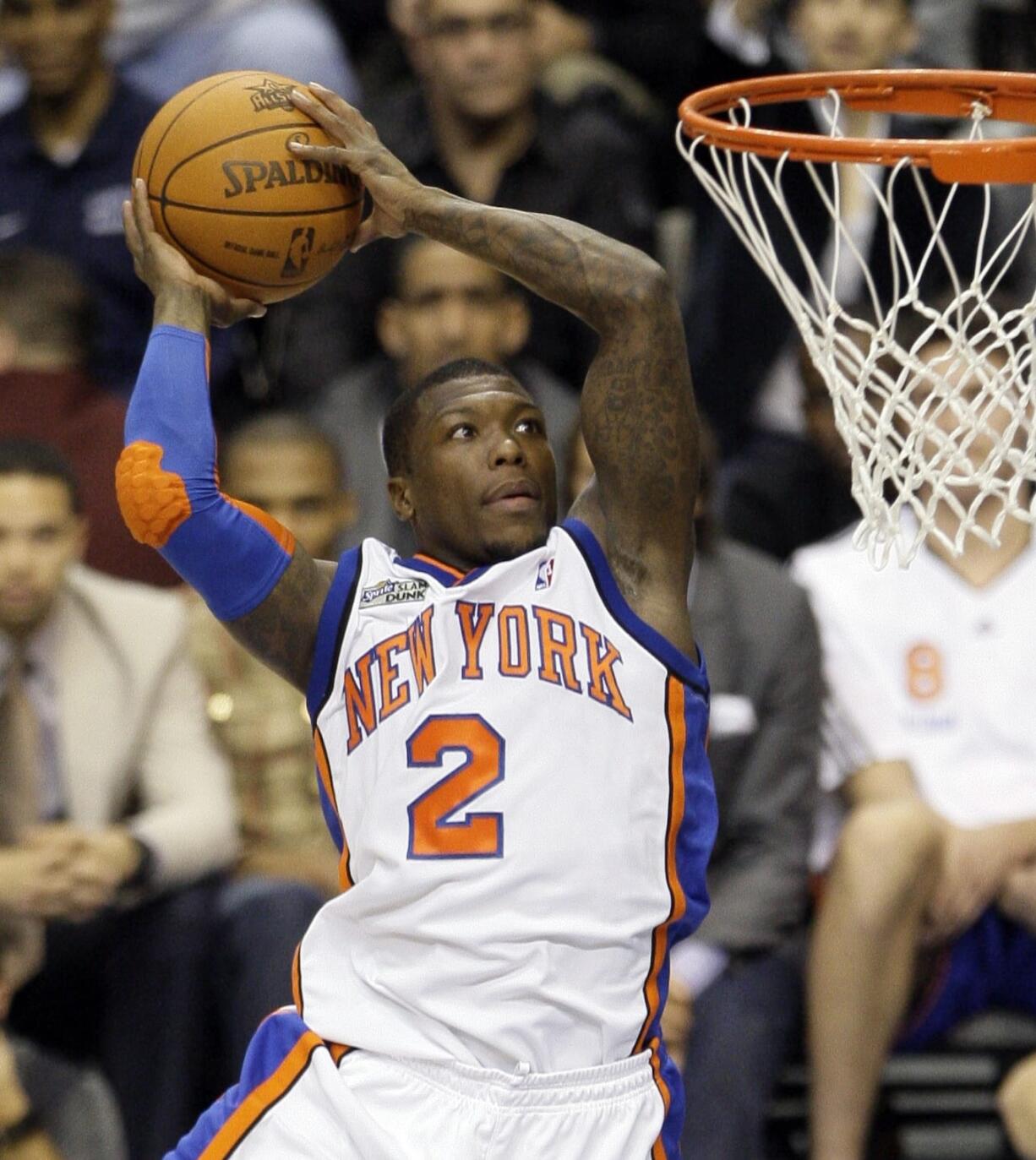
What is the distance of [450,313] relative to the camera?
18.8ft

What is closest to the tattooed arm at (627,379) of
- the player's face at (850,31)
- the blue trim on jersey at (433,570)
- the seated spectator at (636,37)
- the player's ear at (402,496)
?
the blue trim on jersey at (433,570)

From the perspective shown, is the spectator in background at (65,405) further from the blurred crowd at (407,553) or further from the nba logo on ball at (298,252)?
the nba logo on ball at (298,252)

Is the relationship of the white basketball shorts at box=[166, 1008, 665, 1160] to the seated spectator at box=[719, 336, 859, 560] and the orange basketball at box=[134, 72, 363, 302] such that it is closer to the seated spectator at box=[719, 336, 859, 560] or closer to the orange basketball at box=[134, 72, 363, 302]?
the orange basketball at box=[134, 72, 363, 302]

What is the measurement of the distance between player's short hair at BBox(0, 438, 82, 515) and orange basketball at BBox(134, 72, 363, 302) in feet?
5.25

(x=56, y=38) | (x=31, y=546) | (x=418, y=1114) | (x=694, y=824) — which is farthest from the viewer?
(x=56, y=38)

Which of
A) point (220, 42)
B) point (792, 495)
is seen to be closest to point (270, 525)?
point (792, 495)

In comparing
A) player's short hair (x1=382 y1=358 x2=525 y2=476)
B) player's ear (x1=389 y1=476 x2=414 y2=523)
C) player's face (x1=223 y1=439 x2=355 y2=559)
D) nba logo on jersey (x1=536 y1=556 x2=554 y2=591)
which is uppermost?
player's short hair (x1=382 y1=358 x2=525 y2=476)

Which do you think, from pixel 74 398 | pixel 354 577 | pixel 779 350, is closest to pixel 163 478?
pixel 354 577

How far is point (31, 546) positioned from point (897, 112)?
2228 millimetres

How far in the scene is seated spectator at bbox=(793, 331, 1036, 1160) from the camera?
4.80 metres

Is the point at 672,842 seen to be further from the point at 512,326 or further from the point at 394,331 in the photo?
the point at 394,331

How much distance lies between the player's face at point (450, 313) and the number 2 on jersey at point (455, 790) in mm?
2481

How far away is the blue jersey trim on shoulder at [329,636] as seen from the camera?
344 centimetres

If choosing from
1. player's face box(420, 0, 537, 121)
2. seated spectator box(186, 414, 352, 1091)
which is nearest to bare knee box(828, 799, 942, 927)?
seated spectator box(186, 414, 352, 1091)
